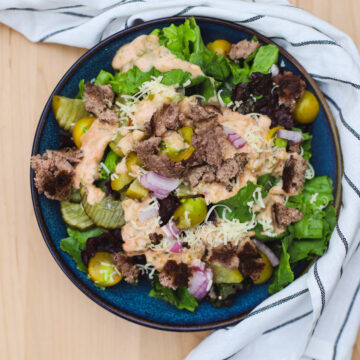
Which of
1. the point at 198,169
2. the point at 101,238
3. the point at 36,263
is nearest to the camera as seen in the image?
the point at 198,169

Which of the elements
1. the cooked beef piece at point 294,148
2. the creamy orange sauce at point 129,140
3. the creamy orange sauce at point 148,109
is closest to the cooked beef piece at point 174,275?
Result: the creamy orange sauce at point 129,140

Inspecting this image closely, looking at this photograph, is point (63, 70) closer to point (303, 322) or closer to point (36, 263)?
point (36, 263)

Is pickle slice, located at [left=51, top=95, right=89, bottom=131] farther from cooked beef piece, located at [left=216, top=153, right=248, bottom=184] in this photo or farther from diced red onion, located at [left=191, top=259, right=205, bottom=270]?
diced red onion, located at [left=191, top=259, right=205, bottom=270]

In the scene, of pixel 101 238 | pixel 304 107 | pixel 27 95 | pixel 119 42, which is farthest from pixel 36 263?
pixel 304 107

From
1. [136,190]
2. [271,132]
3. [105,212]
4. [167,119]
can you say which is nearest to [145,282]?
[105,212]

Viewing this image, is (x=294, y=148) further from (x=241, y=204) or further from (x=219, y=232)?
(x=219, y=232)

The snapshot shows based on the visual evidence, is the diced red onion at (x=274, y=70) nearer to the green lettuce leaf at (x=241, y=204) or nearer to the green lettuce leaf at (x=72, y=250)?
the green lettuce leaf at (x=241, y=204)

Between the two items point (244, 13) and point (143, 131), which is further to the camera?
point (244, 13)
